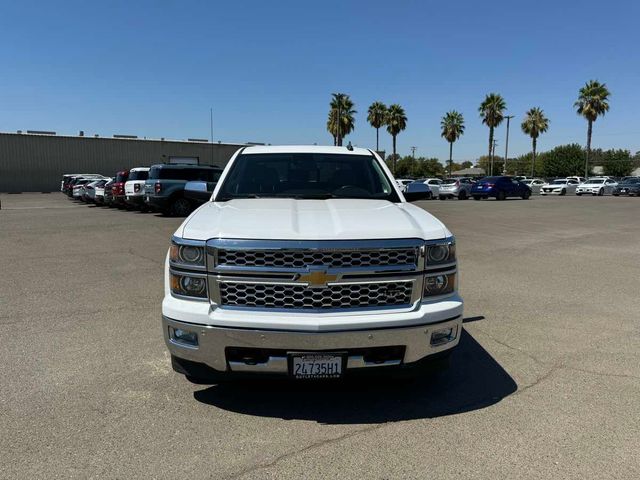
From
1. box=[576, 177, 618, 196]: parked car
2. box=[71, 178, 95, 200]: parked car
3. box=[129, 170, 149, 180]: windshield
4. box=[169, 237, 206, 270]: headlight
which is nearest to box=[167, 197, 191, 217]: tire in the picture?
box=[129, 170, 149, 180]: windshield

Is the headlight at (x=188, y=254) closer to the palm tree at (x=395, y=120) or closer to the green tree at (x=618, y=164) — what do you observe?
the palm tree at (x=395, y=120)

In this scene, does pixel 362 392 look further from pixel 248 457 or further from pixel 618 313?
pixel 618 313

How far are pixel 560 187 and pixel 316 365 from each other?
161 ft

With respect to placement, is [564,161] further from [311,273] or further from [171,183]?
[311,273]

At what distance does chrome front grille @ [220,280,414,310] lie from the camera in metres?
3.07

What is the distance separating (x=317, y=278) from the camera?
3.03 metres

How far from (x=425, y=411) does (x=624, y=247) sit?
10.2 m

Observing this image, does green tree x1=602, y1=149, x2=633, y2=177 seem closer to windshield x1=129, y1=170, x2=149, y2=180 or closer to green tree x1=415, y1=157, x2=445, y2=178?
green tree x1=415, y1=157, x2=445, y2=178

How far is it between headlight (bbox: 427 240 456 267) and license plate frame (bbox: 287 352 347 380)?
863 mm

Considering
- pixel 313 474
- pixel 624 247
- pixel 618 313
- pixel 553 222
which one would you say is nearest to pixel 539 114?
pixel 553 222

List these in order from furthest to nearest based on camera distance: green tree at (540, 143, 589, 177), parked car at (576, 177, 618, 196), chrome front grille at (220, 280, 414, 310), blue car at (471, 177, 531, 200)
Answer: green tree at (540, 143, 589, 177), parked car at (576, 177, 618, 196), blue car at (471, 177, 531, 200), chrome front grille at (220, 280, 414, 310)

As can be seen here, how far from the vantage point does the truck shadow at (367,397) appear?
3293 mm

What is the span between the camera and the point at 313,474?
104 inches

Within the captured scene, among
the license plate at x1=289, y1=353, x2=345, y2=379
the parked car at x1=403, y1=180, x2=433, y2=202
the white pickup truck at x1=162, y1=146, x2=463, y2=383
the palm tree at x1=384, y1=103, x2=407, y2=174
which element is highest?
the palm tree at x1=384, y1=103, x2=407, y2=174
